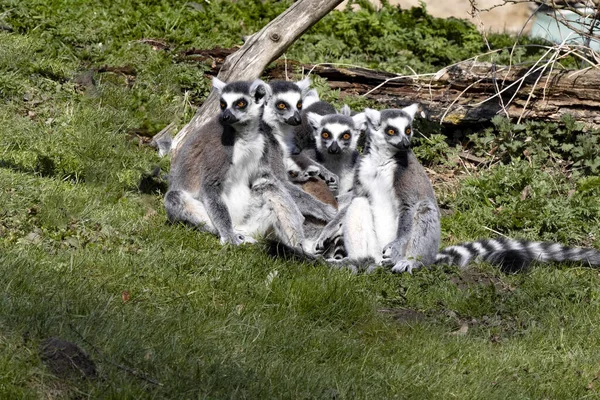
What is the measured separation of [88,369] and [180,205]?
123 inches

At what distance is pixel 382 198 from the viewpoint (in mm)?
6742

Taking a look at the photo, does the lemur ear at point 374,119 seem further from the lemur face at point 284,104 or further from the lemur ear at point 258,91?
the lemur ear at point 258,91

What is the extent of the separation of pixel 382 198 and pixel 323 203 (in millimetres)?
615

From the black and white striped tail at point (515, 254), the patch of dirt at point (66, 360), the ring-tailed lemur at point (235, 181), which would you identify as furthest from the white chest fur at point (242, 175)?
the patch of dirt at point (66, 360)

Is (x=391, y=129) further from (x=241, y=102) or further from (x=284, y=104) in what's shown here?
(x=241, y=102)

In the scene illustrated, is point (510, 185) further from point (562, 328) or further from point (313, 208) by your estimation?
point (562, 328)

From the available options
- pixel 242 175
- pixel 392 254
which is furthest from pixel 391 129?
pixel 242 175

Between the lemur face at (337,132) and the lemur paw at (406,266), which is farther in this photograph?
the lemur face at (337,132)

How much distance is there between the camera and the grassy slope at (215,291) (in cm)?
399

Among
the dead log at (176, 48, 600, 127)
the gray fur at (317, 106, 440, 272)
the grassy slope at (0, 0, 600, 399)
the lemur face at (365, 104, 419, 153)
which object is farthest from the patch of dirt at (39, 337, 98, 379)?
the dead log at (176, 48, 600, 127)

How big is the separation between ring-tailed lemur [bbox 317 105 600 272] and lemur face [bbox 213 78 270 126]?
3.04 ft

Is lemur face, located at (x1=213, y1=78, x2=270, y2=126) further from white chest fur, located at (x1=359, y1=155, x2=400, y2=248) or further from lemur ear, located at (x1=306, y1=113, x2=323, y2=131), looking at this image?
white chest fur, located at (x1=359, y1=155, x2=400, y2=248)

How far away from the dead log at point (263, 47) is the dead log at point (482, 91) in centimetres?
139

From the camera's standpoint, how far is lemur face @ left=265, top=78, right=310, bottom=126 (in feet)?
24.0
